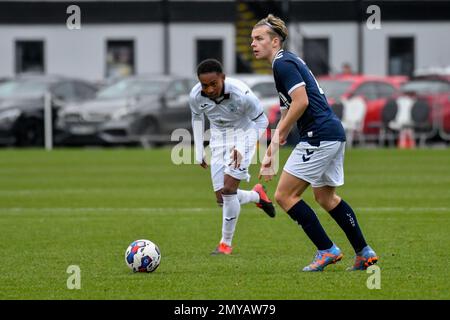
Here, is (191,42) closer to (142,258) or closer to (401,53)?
(401,53)

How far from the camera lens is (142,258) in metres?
10.5

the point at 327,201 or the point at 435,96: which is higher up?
the point at 435,96

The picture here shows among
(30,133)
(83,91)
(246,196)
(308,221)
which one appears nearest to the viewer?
(308,221)

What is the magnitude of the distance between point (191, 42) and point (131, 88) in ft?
46.2

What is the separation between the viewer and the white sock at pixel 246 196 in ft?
42.5

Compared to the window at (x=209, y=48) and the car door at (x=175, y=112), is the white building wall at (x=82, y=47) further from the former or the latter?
the car door at (x=175, y=112)

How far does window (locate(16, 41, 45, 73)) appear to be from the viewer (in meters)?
46.3

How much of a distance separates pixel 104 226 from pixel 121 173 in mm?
8931

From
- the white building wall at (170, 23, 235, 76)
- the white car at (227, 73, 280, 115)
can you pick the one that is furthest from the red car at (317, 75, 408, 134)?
the white building wall at (170, 23, 235, 76)

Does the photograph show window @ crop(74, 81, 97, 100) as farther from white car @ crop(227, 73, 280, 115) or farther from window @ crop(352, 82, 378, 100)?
window @ crop(352, 82, 378, 100)

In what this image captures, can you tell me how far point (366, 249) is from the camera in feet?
Answer: 34.4

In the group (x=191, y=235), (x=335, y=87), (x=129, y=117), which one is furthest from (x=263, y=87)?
(x=191, y=235)

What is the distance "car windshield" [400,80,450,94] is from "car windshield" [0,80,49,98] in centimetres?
952

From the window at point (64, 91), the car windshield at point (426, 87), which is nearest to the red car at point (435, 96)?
the car windshield at point (426, 87)
